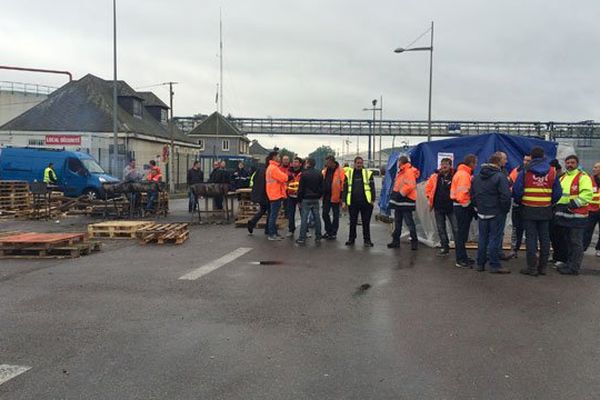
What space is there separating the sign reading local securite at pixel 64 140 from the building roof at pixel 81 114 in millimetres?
1021

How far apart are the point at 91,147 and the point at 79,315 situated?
30.6 metres

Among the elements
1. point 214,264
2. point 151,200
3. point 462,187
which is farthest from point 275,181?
point 151,200

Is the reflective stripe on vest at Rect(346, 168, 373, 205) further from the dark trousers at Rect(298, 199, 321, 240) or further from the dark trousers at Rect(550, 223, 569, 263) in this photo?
the dark trousers at Rect(550, 223, 569, 263)

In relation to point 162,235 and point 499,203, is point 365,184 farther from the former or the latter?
point 162,235

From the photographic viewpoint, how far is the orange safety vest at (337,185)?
12.1 meters

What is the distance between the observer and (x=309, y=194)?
11.5m

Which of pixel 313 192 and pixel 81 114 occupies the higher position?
pixel 81 114

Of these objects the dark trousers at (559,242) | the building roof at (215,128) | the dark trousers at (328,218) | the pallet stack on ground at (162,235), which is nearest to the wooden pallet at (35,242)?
the pallet stack on ground at (162,235)

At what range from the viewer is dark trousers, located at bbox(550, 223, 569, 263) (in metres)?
8.95

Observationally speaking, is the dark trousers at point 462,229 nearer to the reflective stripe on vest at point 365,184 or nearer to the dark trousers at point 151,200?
the reflective stripe on vest at point 365,184

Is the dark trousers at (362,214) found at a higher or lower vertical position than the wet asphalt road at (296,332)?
higher

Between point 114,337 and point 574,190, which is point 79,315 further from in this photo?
point 574,190

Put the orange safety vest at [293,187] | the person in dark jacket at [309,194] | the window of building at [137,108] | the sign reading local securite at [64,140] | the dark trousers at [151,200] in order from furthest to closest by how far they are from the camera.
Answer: the window of building at [137,108] < the sign reading local securite at [64,140] < the dark trousers at [151,200] < the orange safety vest at [293,187] < the person in dark jacket at [309,194]

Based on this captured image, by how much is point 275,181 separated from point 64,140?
89.5 ft
